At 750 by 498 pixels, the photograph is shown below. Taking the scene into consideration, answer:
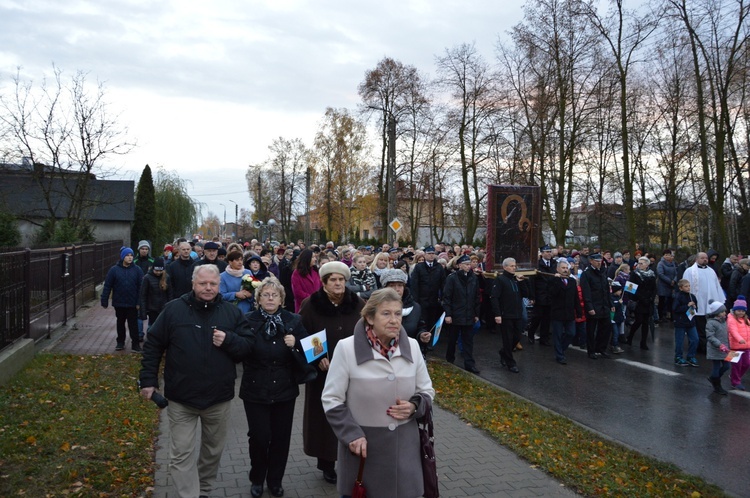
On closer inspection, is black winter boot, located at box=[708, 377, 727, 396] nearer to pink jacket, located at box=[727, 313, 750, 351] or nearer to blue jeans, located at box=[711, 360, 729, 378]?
blue jeans, located at box=[711, 360, 729, 378]

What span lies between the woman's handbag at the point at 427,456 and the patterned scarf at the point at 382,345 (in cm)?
33

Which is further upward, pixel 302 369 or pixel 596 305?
pixel 302 369

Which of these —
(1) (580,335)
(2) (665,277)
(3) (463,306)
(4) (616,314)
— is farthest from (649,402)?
(2) (665,277)

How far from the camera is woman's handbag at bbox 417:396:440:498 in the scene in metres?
3.65

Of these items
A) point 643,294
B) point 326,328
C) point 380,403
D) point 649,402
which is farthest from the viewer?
point 643,294

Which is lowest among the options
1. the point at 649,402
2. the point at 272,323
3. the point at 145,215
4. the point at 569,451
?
the point at 649,402

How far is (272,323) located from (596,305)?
872 cm

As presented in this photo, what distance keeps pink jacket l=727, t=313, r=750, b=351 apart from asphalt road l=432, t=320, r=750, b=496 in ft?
2.43

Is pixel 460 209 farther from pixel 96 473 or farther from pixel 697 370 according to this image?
pixel 96 473

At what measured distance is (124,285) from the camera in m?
11.2

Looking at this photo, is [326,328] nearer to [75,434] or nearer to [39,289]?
[75,434]

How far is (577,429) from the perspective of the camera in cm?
730

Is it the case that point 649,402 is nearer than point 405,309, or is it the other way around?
point 405,309

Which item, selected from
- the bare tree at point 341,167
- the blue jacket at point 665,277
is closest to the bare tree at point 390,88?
the bare tree at point 341,167
